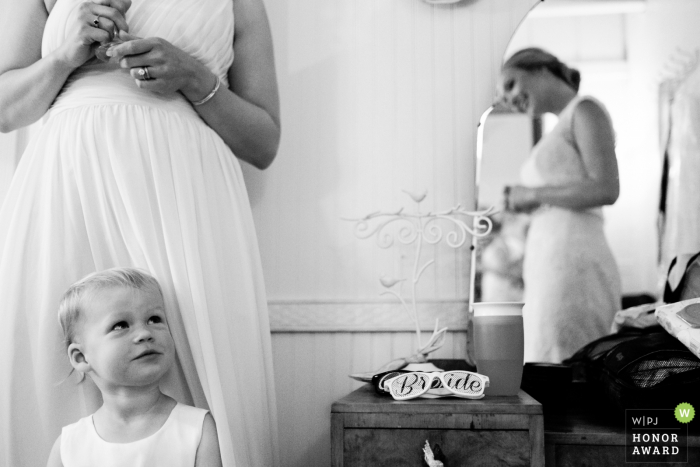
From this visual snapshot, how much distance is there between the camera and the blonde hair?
1.00m

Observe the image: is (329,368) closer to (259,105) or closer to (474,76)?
(259,105)

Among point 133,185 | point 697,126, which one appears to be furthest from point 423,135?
point 133,185

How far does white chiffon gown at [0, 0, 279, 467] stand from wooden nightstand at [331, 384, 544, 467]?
20 cm

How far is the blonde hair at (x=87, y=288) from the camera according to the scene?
3.27ft

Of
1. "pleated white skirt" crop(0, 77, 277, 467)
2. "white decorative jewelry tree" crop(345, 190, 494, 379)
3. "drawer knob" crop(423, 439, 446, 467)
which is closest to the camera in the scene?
"drawer knob" crop(423, 439, 446, 467)

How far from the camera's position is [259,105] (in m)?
1.44

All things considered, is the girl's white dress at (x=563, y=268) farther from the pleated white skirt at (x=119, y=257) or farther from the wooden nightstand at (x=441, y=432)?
the pleated white skirt at (x=119, y=257)

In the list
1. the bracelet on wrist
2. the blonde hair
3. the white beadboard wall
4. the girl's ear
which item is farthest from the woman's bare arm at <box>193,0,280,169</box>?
the girl's ear

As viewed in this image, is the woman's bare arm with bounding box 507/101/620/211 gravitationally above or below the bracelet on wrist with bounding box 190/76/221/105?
below

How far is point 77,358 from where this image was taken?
3.33 feet

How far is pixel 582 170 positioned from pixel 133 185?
977 mm

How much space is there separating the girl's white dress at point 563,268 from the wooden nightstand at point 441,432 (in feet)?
1.57

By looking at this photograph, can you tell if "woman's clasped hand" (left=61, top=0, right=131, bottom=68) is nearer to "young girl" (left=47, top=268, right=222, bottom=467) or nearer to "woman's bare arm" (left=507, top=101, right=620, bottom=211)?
"young girl" (left=47, top=268, right=222, bottom=467)

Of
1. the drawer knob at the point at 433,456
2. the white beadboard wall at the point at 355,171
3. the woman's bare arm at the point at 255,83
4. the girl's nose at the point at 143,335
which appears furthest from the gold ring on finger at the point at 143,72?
the drawer knob at the point at 433,456
